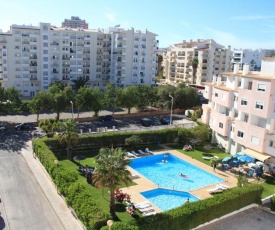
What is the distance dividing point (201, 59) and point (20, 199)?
10481 cm

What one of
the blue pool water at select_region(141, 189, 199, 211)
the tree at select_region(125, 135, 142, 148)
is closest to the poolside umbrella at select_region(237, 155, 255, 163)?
the blue pool water at select_region(141, 189, 199, 211)

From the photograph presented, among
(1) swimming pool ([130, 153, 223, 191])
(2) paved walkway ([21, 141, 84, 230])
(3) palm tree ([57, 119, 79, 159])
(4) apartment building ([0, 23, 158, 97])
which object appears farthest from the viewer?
(4) apartment building ([0, 23, 158, 97])

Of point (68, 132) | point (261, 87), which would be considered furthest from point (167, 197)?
point (261, 87)

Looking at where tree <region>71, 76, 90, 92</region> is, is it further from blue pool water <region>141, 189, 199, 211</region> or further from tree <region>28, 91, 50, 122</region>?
blue pool water <region>141, 189, 199, 211</region>

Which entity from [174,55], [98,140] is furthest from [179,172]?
[174,55]

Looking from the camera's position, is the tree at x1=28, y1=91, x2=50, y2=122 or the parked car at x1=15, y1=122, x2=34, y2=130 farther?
the tree at x1=28, y1=91, x2=50, y2=122

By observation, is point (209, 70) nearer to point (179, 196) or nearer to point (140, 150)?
point (140, 150)

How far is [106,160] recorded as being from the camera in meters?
29.1

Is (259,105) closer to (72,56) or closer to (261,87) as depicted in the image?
(261,87)

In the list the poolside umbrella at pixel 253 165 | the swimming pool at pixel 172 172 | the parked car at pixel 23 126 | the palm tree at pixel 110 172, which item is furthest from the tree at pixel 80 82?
the palm tree at pixel 110 172

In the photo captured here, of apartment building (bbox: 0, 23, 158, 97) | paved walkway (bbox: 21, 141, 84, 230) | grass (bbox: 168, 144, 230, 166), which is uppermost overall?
apartment building (bbox: 0, 23, 158, 97)

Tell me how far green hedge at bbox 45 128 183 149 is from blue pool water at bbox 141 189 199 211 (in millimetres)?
16632

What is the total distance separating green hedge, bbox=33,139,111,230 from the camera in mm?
26741

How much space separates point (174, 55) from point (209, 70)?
20.2 metres
